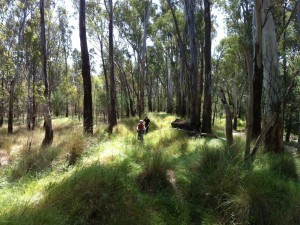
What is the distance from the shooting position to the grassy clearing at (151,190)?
13.9ft

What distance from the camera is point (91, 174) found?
5008 millimetres

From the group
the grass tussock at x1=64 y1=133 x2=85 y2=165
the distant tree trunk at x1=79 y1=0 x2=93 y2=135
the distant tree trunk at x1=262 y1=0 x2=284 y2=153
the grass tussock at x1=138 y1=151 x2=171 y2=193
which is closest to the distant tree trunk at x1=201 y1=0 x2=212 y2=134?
the distant tree trunk at x1=262 y1=0 x2=284 y2=153

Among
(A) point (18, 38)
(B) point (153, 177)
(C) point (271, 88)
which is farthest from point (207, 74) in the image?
(A) point (18, 38)

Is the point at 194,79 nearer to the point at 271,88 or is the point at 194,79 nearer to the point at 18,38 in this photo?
the point at 271,88

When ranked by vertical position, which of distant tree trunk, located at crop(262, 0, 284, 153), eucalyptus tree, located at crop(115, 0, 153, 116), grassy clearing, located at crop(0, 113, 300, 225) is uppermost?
eucalyptus tree, located at crop(115, 0, 153, 116)

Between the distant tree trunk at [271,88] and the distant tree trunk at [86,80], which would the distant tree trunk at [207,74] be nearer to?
the distant tree trunk at [271,88]

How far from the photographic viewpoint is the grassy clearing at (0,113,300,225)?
4.23m

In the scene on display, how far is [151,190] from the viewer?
5332 millimetres

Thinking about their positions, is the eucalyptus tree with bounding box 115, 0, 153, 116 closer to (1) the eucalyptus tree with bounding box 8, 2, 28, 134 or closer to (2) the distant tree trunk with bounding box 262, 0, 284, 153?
(1) the eucalyptus tree with bounding box 8, 2, 28, 134

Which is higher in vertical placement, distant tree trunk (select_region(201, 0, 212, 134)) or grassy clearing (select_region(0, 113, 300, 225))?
distant tree trunk (select_region(201, 0, 212, 134))

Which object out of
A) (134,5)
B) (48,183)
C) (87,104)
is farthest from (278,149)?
(134,5)

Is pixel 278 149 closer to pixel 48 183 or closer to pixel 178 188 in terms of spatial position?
pixel 178 188

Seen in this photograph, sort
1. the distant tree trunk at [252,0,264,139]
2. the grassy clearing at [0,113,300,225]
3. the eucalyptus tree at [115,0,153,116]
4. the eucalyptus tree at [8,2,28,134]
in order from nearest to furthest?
the grassy clearing at [0,113,300,225], the distant tree trunk at [252,0,264,139], the eucalyptus tree at [8,2,28,134], the eucalyptus tree at [115,0,153,116]

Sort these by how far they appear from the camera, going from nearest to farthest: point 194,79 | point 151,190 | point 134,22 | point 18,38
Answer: point 151,190 → point 194,79 → point 18,38 → point 134,22
